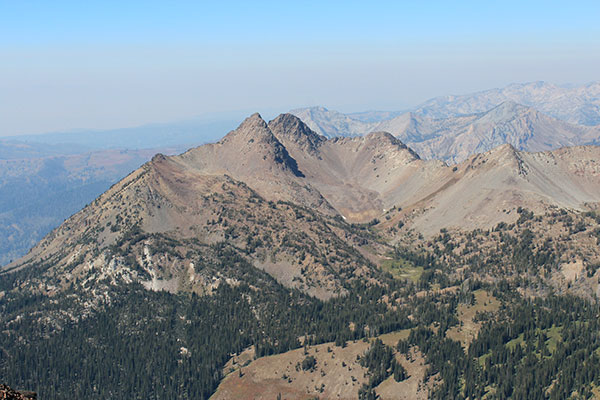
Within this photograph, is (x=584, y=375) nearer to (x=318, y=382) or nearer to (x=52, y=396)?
(x=318, y=382)

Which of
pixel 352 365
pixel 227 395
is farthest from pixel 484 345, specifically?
pixel 227 395

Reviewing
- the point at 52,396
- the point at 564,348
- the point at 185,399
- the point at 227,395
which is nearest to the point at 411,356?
the point at 564,348

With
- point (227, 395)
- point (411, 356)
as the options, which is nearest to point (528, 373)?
point (411, 356)

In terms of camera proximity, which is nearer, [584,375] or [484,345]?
[584,375]

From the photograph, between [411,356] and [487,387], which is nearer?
[487,387]

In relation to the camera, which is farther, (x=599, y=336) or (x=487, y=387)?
(x=599, y=336)

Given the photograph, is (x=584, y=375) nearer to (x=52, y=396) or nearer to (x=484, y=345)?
(x=484, y=345)

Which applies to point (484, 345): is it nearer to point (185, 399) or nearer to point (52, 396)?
point (185, 399)
